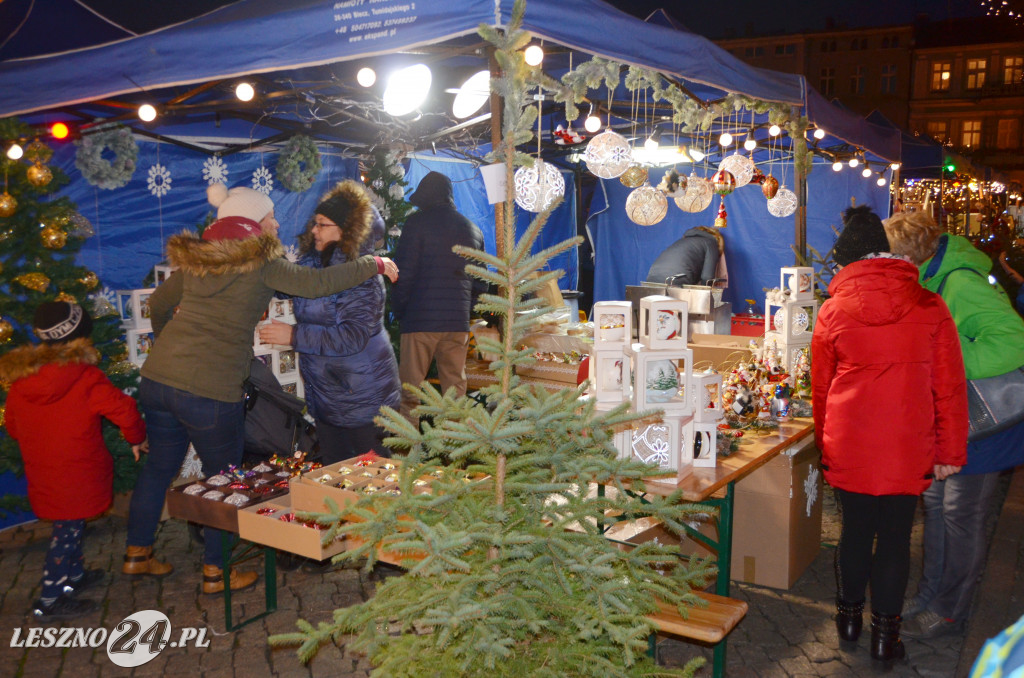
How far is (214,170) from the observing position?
6.69m

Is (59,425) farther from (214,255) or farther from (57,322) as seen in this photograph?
(214,255)

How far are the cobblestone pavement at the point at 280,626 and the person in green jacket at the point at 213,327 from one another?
565 mm

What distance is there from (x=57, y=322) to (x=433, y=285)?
2.26 meters

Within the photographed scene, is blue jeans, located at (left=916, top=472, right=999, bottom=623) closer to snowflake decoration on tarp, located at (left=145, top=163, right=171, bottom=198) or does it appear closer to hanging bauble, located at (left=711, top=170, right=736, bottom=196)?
hanging bauble, located at (left=711, top=170, right=736, bottom=196)

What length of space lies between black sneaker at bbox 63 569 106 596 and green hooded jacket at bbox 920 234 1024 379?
15.1ft

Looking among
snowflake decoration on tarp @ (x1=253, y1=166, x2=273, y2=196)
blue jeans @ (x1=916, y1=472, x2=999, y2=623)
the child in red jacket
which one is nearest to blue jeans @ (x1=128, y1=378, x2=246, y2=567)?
the child in red jacket

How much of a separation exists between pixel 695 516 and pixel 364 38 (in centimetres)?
281

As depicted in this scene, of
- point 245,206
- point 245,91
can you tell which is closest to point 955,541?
point 245,206

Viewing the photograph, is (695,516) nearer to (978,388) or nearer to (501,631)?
(978,388)

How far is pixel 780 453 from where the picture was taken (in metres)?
4.14

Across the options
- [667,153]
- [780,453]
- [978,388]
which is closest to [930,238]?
[978,388]

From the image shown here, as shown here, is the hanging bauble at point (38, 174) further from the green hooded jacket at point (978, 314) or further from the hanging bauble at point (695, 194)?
the green hooded jacket at point (978, 314)

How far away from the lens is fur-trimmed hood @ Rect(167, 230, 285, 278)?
374 cm

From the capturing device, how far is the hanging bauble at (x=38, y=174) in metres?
4.81
